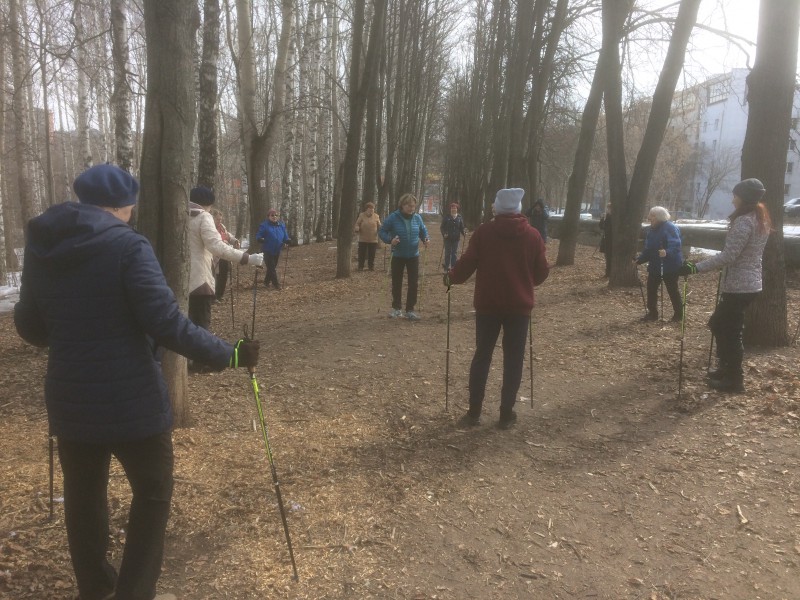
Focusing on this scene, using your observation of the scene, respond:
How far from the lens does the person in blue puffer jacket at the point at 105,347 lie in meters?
2.36

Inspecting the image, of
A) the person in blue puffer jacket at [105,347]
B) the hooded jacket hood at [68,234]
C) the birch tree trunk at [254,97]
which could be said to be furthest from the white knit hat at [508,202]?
the birch tree trunk at [254,97]

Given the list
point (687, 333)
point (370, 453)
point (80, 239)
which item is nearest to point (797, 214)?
point (687, 333)

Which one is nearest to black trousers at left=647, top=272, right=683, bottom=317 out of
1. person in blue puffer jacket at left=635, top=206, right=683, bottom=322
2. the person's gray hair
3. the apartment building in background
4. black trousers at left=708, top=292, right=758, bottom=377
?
person in blue puffer jacket at left=635, top=206, right=683, bottom=322

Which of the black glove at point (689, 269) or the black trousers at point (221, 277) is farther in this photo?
the black trousers at point (221, 277)

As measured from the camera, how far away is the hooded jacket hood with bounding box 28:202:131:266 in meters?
2.32

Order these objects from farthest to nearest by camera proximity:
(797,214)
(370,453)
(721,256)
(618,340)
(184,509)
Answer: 1. (797,214)
2. (618,340)
3. (721,256)
4. (370,453)
5. (184,509)

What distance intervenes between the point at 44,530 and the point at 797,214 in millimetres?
44069

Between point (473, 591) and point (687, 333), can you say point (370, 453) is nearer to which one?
point (473, 591)

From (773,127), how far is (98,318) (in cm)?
749

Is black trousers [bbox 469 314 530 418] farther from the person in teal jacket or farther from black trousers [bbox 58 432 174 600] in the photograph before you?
the person in teal jacket

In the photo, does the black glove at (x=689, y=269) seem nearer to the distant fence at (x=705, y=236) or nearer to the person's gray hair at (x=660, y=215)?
the person's gray hair at (x=660, y=215)

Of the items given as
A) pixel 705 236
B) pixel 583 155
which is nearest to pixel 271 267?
pixel 583 155

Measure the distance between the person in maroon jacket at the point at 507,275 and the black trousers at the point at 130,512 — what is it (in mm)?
2973

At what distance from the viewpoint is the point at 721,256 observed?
5.74 meters
